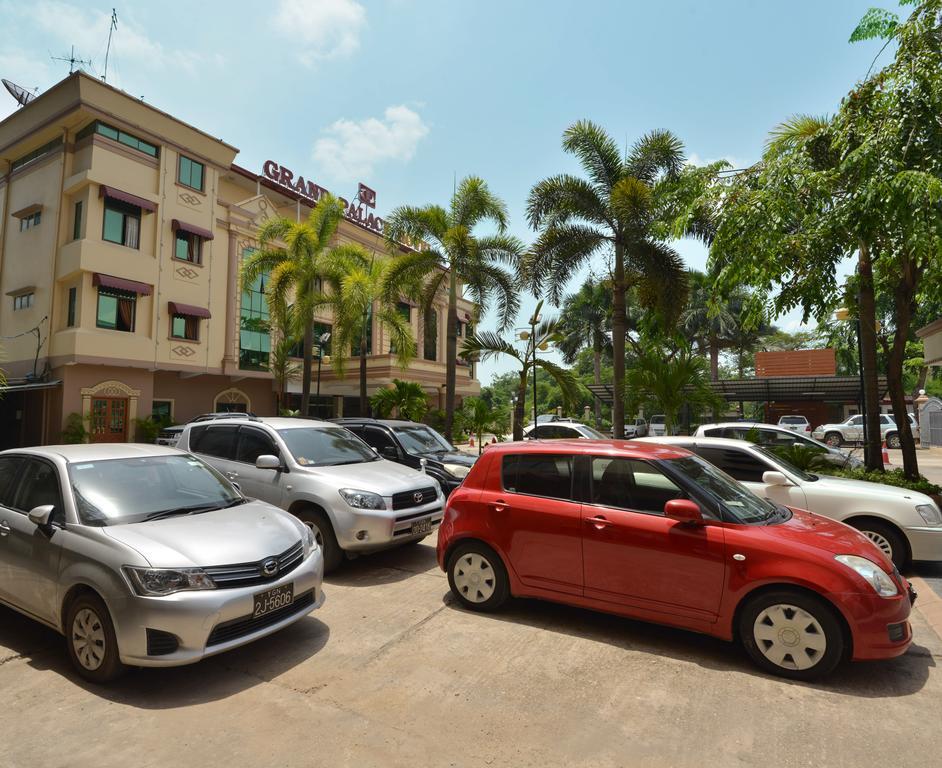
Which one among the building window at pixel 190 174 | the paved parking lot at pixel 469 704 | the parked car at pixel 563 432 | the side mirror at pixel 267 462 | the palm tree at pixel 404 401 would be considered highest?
the building window at pixel 190 174

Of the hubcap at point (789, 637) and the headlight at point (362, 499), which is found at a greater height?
the headlight at point (362, 499)

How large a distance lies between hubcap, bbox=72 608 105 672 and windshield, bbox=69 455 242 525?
62cm

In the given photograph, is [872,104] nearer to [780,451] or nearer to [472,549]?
[780,451]

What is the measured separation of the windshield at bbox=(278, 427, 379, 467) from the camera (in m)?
6.67

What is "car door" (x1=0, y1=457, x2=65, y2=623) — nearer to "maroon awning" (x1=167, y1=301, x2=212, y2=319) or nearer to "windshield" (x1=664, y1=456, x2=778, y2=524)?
"windshield" (x1=664, y1=456, x2=778, y2=524)

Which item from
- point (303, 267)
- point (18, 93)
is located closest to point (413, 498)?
point (303, 267)

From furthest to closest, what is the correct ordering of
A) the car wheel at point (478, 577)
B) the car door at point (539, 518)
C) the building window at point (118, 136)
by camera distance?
the building window at point (118, 136), the car wheel at point (478, 577), the car door at point (539, 518)

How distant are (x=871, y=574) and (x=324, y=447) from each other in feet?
18.5

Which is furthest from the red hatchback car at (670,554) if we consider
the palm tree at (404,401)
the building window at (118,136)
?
the building window at (118,136)

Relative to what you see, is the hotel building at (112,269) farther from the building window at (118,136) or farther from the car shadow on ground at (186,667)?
the car shadow on ground at (186,667)

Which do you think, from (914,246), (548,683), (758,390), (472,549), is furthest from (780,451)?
(758,390)

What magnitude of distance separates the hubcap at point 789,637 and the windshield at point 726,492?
2.13ft

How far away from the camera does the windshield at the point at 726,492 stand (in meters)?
4.22

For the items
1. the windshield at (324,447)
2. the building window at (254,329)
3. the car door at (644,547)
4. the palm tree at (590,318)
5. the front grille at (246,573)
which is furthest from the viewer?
the palm tree at (590,318)
